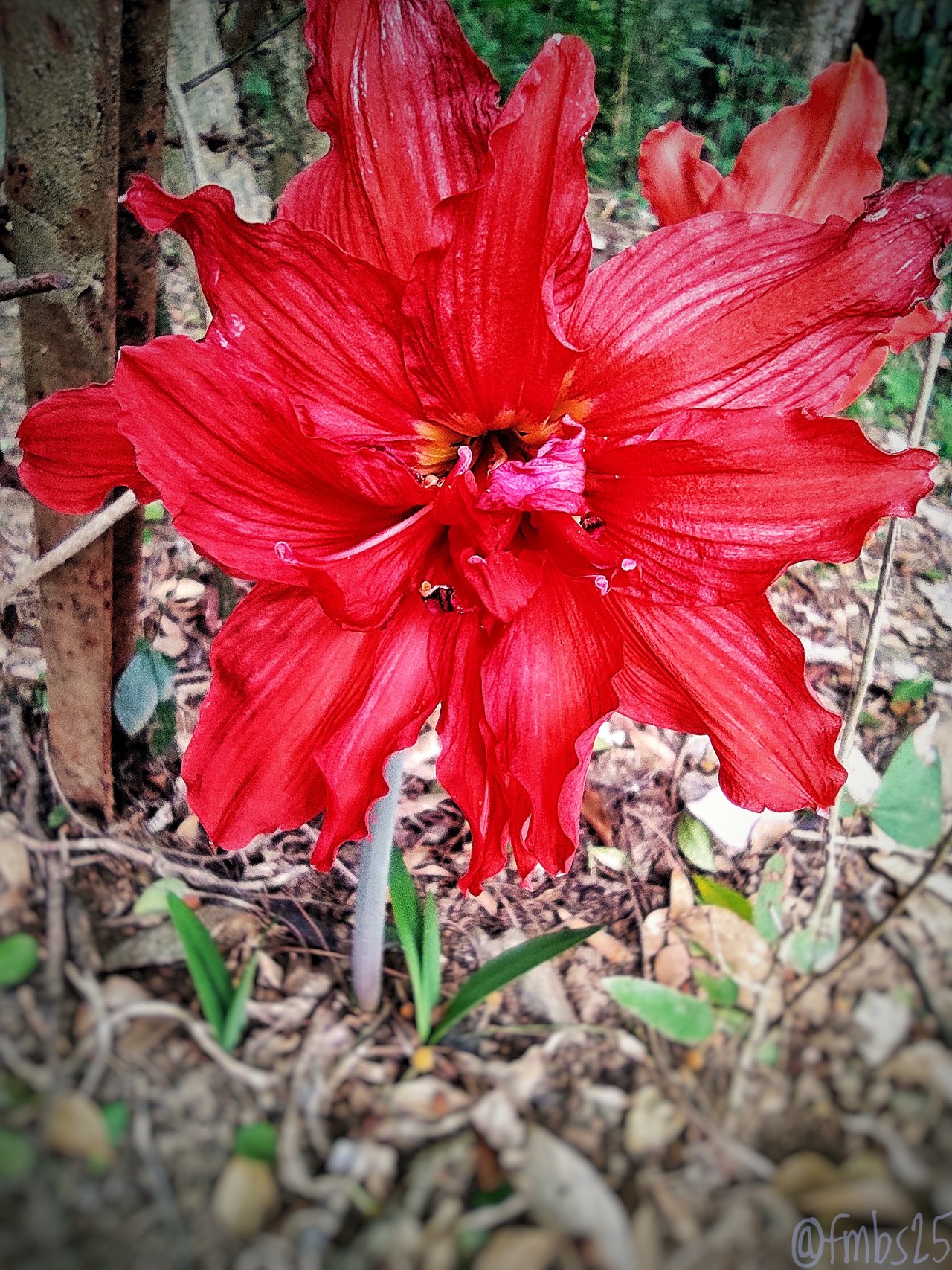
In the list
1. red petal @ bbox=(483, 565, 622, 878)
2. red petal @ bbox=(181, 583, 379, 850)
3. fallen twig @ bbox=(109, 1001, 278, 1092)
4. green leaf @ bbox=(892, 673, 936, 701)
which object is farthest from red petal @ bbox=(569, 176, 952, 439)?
fallen twig @ bbox=(109, 1001, 278, 1092)

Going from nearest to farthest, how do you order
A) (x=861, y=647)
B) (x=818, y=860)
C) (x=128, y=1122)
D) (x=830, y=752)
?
(x=128, y=1122) → (x=830, y=752) → (x=818, y=860) → (x=861, y=647)

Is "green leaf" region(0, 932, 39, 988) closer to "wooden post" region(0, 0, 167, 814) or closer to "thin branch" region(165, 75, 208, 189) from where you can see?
"wooden post" region(0, 0, 167, 814)

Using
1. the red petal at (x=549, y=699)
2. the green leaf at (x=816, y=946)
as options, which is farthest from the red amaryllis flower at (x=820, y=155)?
the green leaf at (x=816, y=946)

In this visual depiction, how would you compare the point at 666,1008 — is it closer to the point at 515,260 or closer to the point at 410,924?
the point at 410,924

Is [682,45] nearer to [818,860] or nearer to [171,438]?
[171,438]

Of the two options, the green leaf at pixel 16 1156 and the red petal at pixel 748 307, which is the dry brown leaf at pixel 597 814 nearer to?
the red petal at pixel 748 307

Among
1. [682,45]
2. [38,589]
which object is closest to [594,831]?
[38,589]

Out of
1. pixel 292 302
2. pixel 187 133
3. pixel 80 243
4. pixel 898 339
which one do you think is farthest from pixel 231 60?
pixel 898 339
